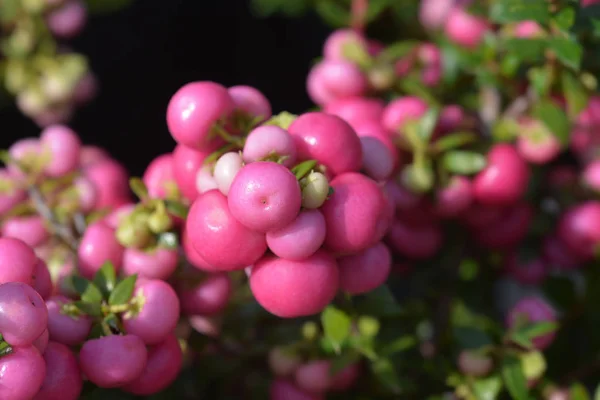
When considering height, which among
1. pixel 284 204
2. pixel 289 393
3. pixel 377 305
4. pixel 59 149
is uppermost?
pixel 284 204

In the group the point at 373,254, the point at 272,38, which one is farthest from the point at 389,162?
the point at 272,38

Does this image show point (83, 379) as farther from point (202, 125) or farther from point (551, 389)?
point (551, 389)

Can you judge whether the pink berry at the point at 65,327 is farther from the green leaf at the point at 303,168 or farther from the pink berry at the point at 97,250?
the green leaf at the point at 303,168

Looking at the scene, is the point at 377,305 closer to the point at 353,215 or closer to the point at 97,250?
the point at 353,215

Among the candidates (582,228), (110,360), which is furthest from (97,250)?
(582,228)

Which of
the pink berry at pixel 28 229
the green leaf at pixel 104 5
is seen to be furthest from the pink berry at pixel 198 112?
the green leaf at pixel 104 5

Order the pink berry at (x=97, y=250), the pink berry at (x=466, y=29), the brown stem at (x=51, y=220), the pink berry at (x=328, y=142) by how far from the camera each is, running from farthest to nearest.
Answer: the pink berry at (x=466, y=29), the brown stem at (x=51, y=220), the pink berry at (x=97, y=250), the pink berry at (x=328, y=142)

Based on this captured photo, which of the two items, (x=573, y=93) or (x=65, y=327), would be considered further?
(x=573, y=93)
